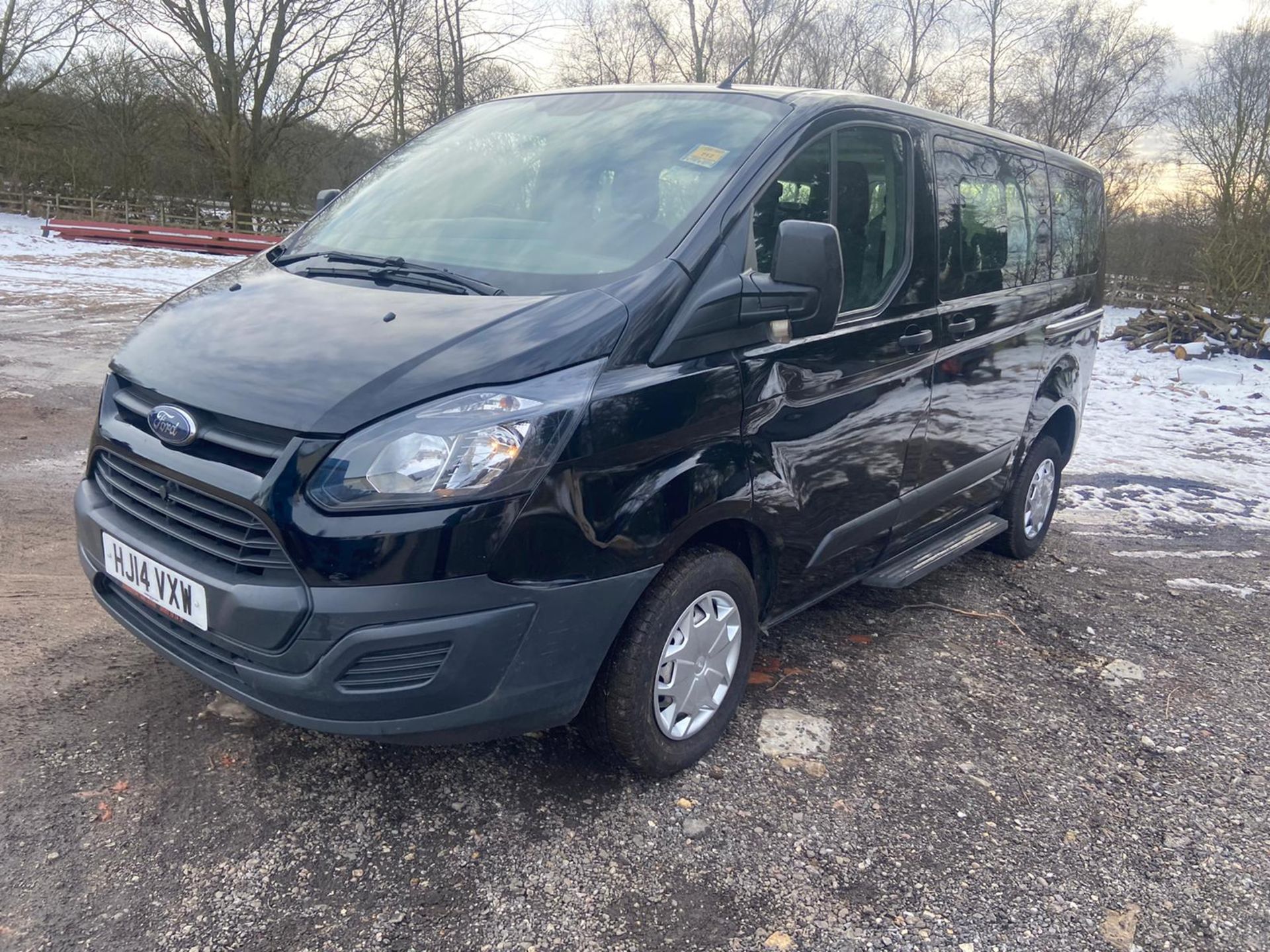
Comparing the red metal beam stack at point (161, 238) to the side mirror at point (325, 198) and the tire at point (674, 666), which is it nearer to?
the side mirror at point (325, 198)

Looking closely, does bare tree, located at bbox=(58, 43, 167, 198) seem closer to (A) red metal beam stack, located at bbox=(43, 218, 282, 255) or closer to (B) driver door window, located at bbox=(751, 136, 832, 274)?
(A) red metal beam stack, located at bbox=(43, 218, 282, 255)

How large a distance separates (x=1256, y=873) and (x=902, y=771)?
97 centimetres

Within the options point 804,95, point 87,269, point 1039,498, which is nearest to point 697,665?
point 804,95

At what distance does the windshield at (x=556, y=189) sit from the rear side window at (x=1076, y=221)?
2.38 metres

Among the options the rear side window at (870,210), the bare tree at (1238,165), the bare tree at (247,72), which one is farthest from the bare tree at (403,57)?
the rear side window at (870,210)

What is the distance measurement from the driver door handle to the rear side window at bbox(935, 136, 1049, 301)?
220mm

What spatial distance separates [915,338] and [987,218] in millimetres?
955

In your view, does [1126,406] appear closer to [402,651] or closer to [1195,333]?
[1195,333]

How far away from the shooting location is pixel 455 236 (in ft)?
9.56

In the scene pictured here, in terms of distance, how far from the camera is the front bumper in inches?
81.4

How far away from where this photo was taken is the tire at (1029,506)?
4.69m

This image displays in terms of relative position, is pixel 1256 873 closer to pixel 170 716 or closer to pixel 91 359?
pixel 170 716

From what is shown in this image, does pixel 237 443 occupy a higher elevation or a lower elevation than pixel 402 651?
higher

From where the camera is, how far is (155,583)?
2.31m
